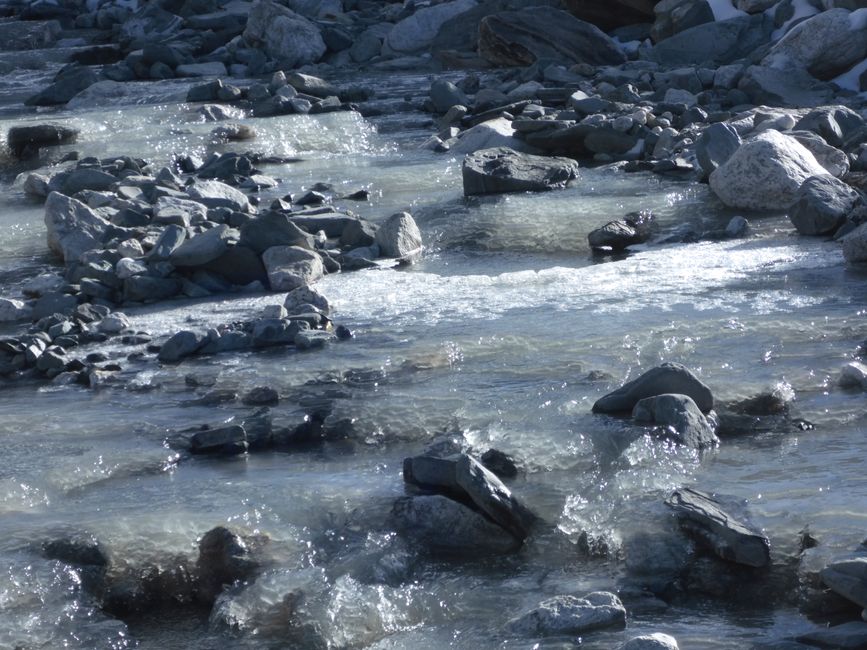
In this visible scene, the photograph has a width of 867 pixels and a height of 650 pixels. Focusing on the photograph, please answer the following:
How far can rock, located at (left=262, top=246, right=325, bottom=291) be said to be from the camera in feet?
26.2

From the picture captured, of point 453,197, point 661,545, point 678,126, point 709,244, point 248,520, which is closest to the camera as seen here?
point 661,545

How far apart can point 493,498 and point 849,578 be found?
1204 millimetres

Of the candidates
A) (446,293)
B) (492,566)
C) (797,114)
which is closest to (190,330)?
(446,293)

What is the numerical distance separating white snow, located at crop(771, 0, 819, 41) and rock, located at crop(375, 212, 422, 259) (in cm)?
932

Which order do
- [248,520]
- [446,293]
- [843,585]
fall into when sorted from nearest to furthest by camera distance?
[843,585] → [248,520] → [446,293]

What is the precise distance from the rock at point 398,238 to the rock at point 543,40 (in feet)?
29.0

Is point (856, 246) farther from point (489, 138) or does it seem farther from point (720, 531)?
point (489, 138)

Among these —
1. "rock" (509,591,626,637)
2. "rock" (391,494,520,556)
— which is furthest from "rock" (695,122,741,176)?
"rock" (509,591,626,637)

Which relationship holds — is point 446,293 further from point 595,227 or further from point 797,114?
point 797,114

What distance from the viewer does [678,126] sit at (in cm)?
1280

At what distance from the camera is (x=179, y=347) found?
6.74 metres

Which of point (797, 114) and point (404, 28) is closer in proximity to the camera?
point (797, 114)

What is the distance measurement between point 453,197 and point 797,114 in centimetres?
344

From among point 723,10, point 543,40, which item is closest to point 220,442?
point 543,40
